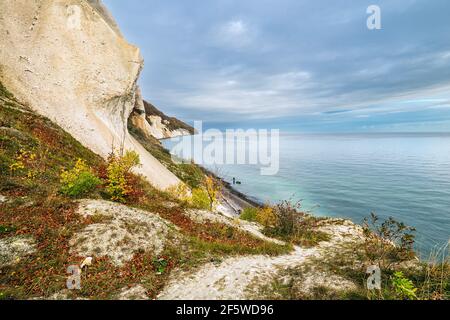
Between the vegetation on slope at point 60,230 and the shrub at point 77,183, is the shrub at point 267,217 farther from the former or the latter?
the shrub at point 77,183

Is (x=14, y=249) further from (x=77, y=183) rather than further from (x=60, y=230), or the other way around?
(x=77, y=183)

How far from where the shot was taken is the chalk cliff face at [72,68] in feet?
75.6

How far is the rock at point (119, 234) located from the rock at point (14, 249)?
47.6 inches

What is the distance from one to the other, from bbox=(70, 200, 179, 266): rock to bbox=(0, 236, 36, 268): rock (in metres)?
1.21

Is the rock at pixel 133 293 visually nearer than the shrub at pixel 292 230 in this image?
Yes

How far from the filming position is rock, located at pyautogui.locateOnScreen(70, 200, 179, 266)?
8.49 meters

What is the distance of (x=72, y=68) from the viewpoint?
25.8 metres

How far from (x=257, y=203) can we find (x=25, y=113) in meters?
41.4

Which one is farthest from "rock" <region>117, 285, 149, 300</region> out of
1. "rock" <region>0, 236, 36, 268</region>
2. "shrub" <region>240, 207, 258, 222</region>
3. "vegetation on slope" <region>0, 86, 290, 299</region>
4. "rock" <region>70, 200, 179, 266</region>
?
"shrub" <region>240, 207, 258, 222</region>

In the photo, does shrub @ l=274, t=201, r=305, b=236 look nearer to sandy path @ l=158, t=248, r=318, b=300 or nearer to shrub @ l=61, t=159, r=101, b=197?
sandy path @ l=158, t=248, r=318, b=300

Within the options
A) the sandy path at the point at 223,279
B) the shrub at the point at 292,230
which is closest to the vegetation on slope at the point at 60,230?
the sandy path at the point at 223,279

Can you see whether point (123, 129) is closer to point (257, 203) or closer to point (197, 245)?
point (197, 245)
